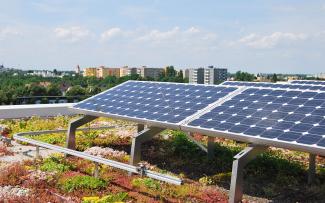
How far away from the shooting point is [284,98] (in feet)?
51.1

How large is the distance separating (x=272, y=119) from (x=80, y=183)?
6.82 meters

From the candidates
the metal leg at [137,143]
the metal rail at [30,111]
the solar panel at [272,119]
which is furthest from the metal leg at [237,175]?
the metal rail at [30,111]

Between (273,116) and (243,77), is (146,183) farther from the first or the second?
(243,77)

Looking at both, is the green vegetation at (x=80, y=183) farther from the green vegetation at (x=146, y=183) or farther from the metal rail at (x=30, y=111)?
the metal rail at (x=30, y=111)

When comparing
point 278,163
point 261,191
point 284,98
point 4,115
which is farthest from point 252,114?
point 4,115

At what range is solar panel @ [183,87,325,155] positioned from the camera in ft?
40.8

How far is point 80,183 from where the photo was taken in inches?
575

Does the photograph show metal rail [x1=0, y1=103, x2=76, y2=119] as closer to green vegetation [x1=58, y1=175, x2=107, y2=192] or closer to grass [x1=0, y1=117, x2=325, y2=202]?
grass [x1=0, y1=117, x2=325, y2=202]

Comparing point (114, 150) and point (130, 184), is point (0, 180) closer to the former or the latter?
point (130, 184)

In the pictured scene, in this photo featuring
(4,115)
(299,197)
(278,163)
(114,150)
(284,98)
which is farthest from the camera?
(4,115)

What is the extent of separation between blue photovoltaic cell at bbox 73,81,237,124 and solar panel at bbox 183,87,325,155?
115cm

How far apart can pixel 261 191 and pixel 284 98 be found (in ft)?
11.4

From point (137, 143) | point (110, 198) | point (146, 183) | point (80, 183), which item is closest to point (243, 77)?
point (137, 143)

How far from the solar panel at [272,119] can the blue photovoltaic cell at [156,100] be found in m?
1.15
